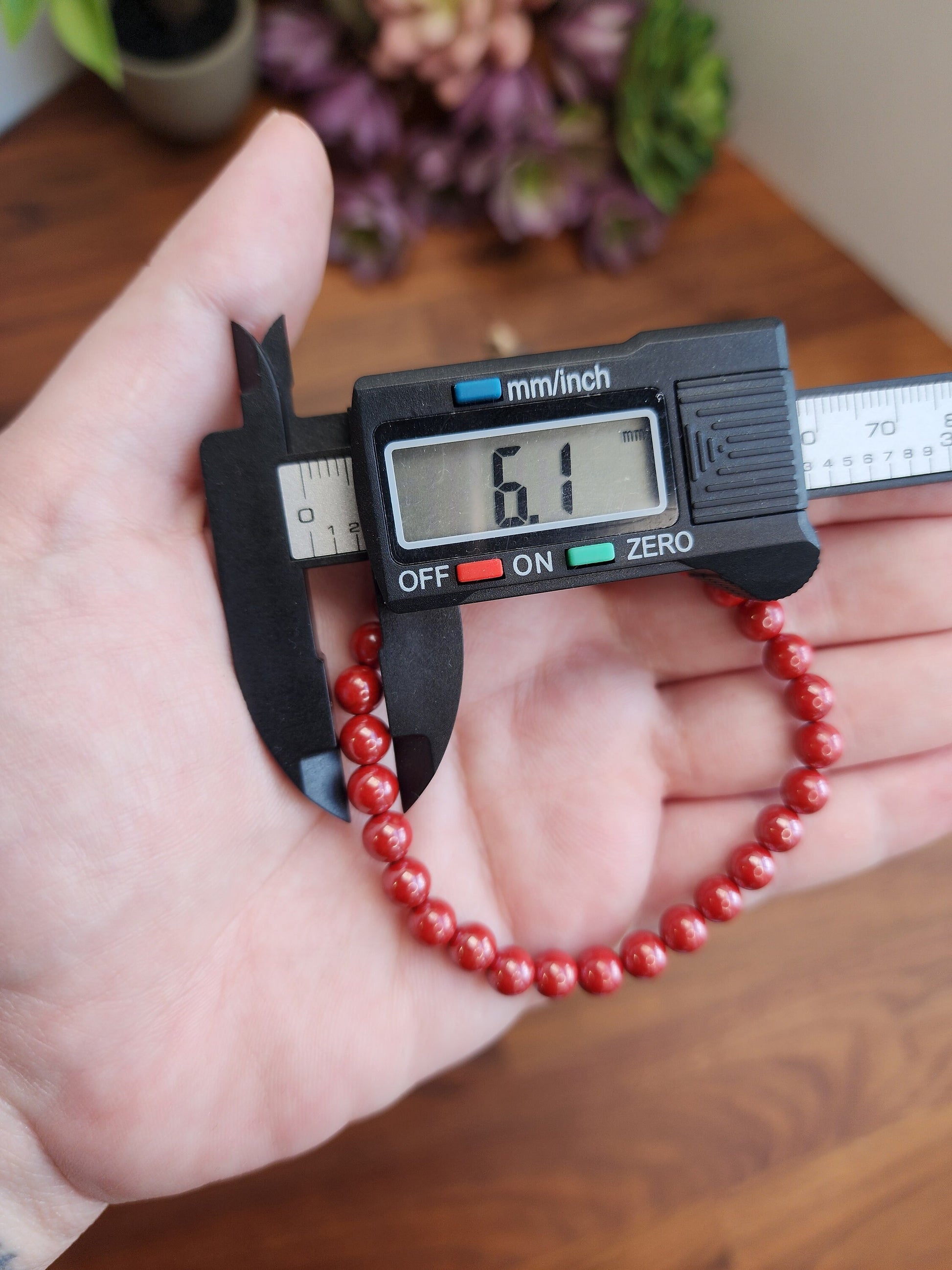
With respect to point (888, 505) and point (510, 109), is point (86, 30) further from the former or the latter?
point (888, 505)

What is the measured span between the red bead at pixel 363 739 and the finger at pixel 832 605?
0.36m

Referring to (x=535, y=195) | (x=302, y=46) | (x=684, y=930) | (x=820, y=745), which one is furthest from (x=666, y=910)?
(x=302, y=46)

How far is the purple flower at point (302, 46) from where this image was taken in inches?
63.5

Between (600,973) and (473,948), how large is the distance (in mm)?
173

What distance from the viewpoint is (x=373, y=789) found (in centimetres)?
125

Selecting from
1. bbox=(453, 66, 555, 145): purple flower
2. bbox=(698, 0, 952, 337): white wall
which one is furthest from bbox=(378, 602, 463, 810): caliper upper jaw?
bbox=(698, 0, 952, 337): white wall

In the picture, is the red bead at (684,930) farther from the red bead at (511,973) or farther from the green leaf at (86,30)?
the green leaf at (86,30)

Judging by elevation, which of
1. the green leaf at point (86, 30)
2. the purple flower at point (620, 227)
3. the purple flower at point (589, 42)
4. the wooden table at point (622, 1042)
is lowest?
the wooden table at point (622, 1042)

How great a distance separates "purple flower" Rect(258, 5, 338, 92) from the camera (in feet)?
5.29

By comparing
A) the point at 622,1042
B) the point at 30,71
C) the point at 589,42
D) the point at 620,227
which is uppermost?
the point at 30,71

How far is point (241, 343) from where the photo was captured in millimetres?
1184

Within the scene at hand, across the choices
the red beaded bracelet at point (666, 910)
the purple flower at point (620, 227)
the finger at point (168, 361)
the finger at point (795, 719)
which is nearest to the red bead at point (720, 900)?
the red beaded bracelet at point (666, 910)

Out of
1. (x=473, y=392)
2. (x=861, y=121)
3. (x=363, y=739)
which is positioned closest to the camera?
(x=473, y=392)

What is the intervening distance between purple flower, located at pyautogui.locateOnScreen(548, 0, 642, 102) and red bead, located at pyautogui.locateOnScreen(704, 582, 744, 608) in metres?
0.86
